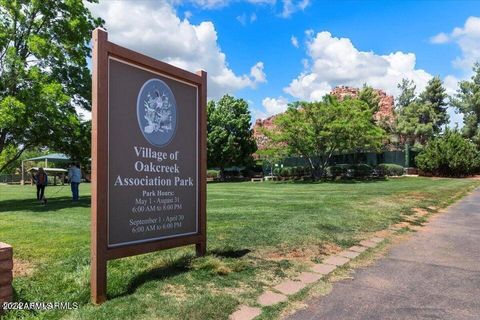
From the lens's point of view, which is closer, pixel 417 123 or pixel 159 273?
pixel 159 273

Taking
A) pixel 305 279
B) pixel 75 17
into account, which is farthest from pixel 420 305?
pixel 75 17

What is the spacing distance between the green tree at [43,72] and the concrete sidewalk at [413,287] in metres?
12.5

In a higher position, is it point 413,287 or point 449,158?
point 449,158

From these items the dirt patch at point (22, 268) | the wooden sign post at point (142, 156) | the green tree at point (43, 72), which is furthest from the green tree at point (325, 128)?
the dirt patch at point (22, 268)

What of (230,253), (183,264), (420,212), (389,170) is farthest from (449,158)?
(183,264)

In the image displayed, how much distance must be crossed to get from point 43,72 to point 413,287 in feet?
52.9

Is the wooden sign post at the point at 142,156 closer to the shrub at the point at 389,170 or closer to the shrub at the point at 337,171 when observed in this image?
the shrub at the point at 337,171

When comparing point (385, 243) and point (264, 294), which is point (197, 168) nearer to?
point (264, 294)

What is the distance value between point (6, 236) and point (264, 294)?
17.0ft

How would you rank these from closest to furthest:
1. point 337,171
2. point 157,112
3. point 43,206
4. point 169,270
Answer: point 169,270
point 157,112
point 43,206
point 337,171

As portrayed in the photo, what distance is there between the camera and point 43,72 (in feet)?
54.9

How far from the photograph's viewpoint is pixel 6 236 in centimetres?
731

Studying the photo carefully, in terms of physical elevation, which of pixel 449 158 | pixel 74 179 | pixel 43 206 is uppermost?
pixel 449 158

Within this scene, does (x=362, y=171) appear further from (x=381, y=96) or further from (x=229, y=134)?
(x=381, y=96)
